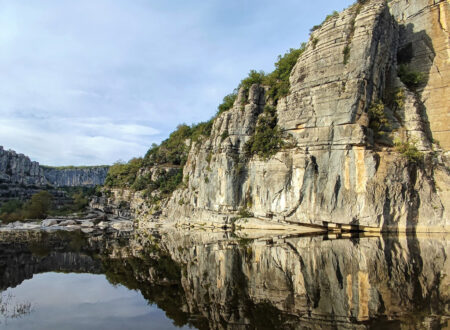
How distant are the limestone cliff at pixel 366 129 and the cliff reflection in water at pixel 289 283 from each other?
399 inches

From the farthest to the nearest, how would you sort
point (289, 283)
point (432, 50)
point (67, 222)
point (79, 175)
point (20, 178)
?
point (79, 175), point (20, 178), point (67, 222), point (432, 50), point (289, 283)

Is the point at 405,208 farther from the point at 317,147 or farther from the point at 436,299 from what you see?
the point at 436,299

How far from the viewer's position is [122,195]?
240 feet

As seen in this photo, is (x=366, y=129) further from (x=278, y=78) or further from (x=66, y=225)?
(x=66, y=225)

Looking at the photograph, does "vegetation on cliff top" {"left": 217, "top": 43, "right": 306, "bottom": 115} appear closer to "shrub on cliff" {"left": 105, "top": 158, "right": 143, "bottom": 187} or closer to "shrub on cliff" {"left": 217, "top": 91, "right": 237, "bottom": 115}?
"shrub on cliff" {"left": 217, "top": 91, "right": 237, "bottom": 115}

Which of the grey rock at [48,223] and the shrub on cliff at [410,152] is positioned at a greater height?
the shrub on cliff at [410,152]

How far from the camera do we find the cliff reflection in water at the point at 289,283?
24.5ft

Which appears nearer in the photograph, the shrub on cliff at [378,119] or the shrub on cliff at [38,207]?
the shrub on cliff at [378,119]

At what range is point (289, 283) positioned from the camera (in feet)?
35.1

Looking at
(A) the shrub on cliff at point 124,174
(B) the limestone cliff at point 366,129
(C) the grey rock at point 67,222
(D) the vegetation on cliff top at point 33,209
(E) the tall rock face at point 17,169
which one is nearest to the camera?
(B) the limestone cliff at point 366,129

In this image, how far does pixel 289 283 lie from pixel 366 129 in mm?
22043

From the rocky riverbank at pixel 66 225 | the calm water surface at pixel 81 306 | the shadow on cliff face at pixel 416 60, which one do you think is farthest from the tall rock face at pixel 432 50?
the rocky riverbank at pixel 66 225

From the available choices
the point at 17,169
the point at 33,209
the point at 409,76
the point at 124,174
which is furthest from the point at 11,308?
the point at 17,169

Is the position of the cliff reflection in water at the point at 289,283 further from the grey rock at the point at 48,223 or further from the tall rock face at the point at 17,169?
the tall rock face at the point at 17,169
